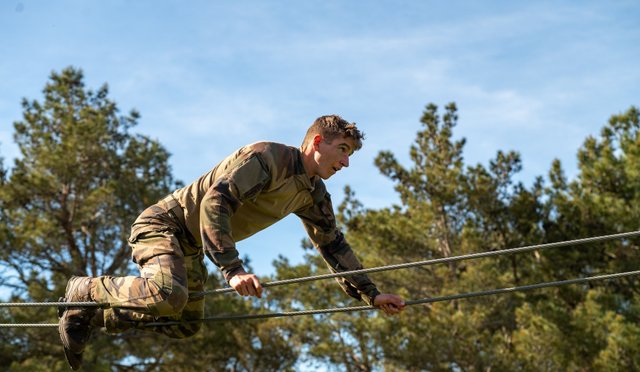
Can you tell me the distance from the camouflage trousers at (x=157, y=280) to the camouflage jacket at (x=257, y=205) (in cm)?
12

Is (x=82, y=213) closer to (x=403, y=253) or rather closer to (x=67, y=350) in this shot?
(x=403, y=253)

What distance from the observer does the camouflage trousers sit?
473cm

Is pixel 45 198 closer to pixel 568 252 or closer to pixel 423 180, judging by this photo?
pixel 423 180

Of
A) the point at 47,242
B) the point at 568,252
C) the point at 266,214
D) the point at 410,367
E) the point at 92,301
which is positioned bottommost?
the point at 92,301

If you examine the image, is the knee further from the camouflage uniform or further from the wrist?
the wrist

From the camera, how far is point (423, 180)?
70.7 feet

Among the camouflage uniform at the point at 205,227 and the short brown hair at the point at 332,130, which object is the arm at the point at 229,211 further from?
the short brown hair at the point at 332,130

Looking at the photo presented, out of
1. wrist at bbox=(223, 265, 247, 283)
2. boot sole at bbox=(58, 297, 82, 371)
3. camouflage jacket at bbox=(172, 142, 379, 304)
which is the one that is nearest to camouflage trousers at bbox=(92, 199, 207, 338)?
camouflage jacket at bbox=(172, 142, 379, 304)

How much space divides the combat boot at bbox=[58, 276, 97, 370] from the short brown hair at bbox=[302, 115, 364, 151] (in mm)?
1438

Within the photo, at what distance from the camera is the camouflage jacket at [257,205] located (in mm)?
4594

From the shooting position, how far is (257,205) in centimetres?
501

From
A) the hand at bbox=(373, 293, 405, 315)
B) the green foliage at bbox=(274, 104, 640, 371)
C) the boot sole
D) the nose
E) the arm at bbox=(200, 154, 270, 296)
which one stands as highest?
the green foliage at bbox=(274, 104, 640, 371)

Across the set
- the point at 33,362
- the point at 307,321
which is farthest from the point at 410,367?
the point at 33,362

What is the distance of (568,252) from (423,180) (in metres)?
4.24
